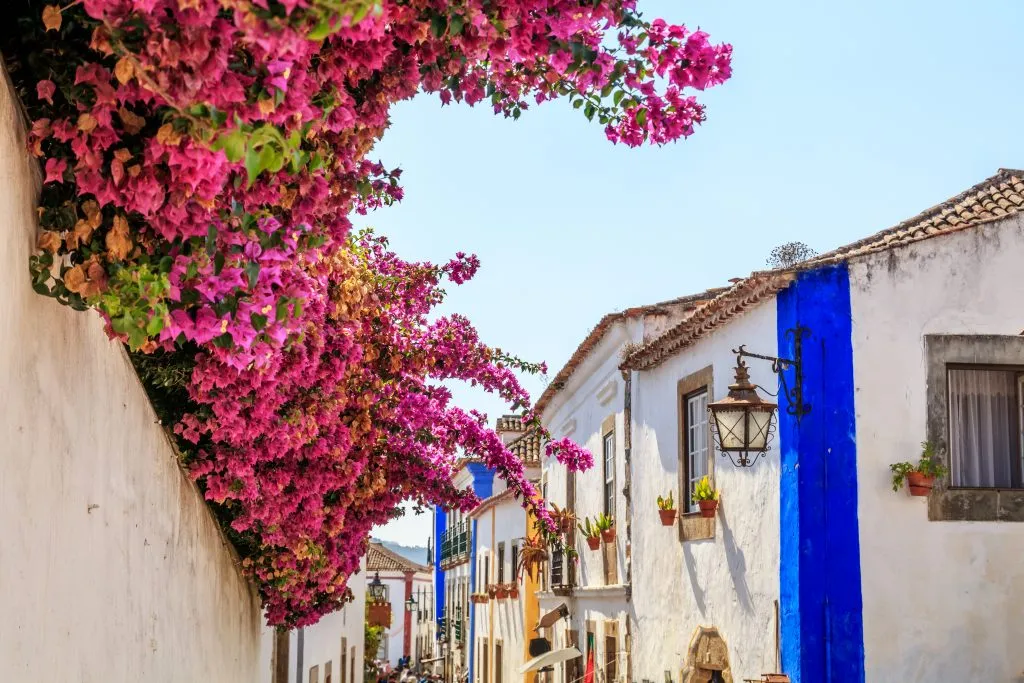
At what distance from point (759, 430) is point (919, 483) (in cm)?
120

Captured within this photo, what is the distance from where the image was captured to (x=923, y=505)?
29.4 ft

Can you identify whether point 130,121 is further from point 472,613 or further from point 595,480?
point 472,613

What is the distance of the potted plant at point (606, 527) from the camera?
15.8m

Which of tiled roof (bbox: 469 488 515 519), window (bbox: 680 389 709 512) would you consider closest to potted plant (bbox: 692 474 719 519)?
window (bbox: 680 389 709 512)

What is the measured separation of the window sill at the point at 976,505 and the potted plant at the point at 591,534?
25.1 feet

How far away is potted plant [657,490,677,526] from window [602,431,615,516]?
3.39m

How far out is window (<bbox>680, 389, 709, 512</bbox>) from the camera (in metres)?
12.0

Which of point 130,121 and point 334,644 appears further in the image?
point 334,644

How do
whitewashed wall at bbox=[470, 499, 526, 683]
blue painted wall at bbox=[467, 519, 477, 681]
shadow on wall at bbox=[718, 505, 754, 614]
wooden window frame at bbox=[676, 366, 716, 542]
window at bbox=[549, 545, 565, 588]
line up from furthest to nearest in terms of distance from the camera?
1. blue painted wall at bbox=[467, 519, 477, 681]
2. whitewashed wall at bbox=[470, 499, 526, 683]
3. window at bbox=[549, 545, 565, 588]
4. wooden window frame at bbox=[676, 366, 716, 542]
5. shadow on wall at bbox=[718, 505, 754, 614]

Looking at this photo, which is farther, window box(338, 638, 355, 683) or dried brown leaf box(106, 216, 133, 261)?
window box(338, 638, 355, 683)

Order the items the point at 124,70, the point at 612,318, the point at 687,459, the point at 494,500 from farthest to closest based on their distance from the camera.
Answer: the point at 494,500 < the point at 612,318 < the point at 687,459 < the point at 124,70

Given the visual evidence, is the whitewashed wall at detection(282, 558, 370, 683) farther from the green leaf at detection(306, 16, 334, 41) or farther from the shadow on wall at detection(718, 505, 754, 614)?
the green leaf at detection(306, 16, 334, 41)

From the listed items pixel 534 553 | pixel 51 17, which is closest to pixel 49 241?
pixel 51 17

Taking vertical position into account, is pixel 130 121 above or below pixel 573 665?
above
